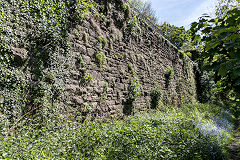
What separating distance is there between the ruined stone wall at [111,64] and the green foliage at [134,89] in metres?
0.08

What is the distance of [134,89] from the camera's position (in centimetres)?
564

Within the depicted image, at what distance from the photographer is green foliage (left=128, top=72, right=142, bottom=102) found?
5.49 meters

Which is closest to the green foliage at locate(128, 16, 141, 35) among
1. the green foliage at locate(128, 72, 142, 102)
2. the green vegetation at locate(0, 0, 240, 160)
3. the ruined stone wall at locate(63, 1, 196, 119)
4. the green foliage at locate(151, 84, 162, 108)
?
the ruined stone wall at locate(63, 1, 196, 119)

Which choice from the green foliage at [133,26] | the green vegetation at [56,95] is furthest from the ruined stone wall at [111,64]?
the green vegetation at [56,95]

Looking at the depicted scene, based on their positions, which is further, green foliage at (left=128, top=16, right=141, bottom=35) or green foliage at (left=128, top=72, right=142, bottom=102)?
green foliage at (left=128, top=16, right=141, bottom=35)

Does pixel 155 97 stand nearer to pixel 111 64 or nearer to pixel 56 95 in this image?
pixel 111 64

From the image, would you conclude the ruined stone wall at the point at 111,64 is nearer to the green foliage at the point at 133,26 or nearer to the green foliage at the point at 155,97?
the green foliage at the point at 133,26

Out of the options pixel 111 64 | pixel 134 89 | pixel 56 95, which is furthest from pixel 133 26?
pixel 56 95

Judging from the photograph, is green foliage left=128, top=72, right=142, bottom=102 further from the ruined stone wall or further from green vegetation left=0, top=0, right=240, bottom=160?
green vegetation left=0, top=0, right=240, bottom=160

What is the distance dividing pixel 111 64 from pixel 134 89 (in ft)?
4.22

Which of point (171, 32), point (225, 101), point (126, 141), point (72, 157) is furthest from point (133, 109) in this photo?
Result: point (171, 32)

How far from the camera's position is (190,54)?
15000mm

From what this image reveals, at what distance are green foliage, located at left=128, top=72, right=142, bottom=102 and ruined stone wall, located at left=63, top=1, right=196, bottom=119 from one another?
0.26ft

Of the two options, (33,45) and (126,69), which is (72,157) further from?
(126,69)
